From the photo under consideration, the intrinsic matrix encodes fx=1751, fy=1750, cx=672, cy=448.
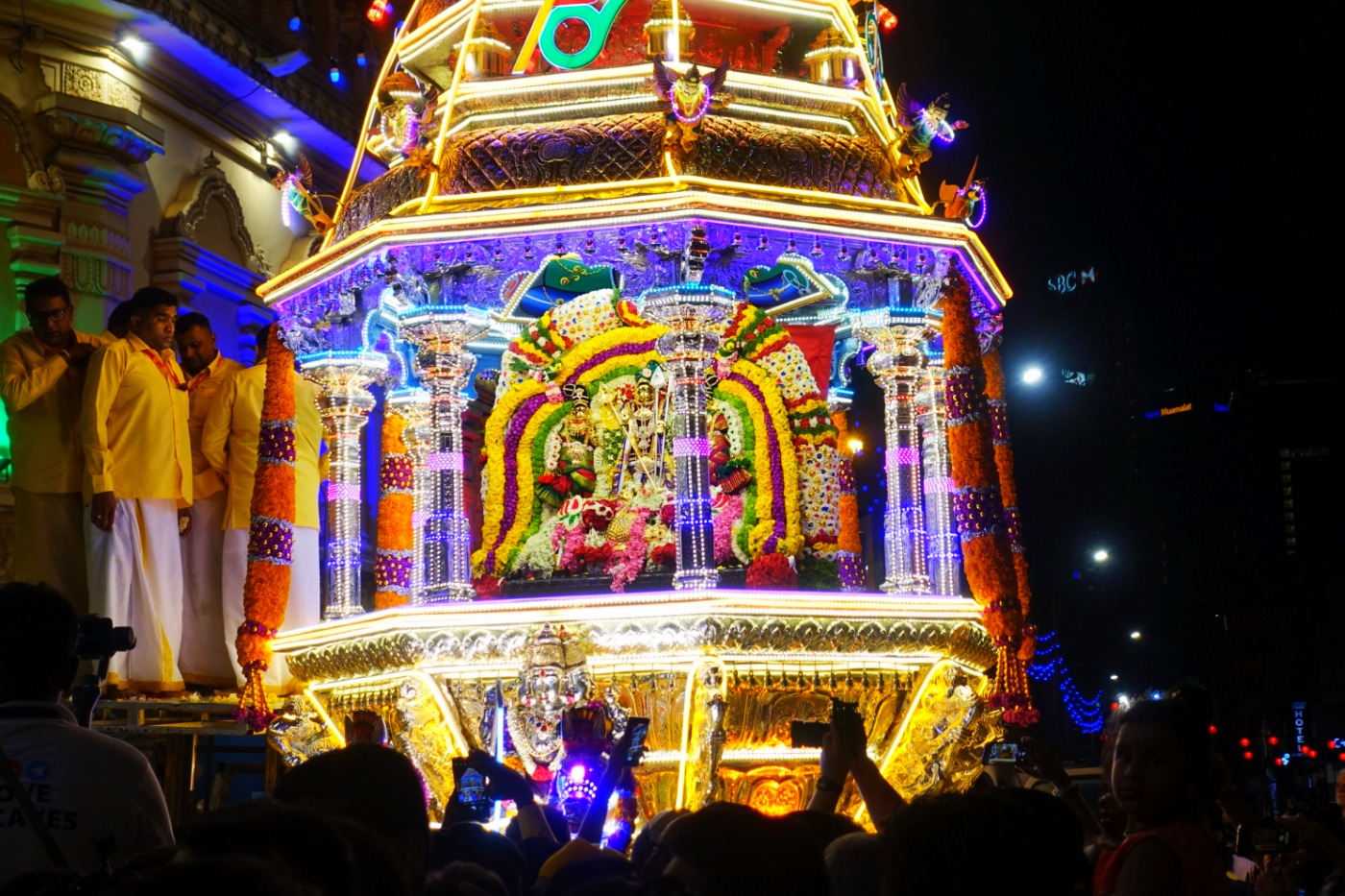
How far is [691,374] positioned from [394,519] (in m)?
4.19

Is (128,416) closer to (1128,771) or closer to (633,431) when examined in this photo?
(633,431)

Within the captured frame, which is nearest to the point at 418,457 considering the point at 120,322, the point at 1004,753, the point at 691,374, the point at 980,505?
the point at 120,322

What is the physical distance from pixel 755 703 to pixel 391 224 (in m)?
4.04

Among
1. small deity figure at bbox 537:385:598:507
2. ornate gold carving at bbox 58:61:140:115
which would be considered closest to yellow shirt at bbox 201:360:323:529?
small deity figure at bbox 537:385:598:507

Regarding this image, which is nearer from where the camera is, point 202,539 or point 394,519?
point 202,539

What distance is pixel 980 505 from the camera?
12.2 meters

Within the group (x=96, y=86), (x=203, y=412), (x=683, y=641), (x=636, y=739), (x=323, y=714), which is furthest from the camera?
(x=96, y=86)

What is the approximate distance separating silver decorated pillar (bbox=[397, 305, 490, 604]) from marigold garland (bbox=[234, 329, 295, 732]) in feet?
3.37

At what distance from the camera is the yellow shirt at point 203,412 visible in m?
13.6

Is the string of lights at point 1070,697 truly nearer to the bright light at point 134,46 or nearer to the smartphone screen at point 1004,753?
the bright light at point 134,46

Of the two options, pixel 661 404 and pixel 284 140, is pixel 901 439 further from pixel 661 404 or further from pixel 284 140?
pixel 284 140

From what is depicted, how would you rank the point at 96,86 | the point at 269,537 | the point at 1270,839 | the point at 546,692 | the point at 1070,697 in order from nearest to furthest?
the point at 1270,839
the point at 546,692
the point at 269,537
the point at 96,86
the point at 1070,697

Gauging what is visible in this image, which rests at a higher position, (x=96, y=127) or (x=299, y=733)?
(x=96, y=127)

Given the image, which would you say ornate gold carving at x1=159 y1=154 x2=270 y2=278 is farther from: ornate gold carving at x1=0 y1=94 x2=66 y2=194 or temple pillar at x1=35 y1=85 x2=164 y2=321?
ornate gold carving at x1=0 y1=94 x2=66 y2=194
